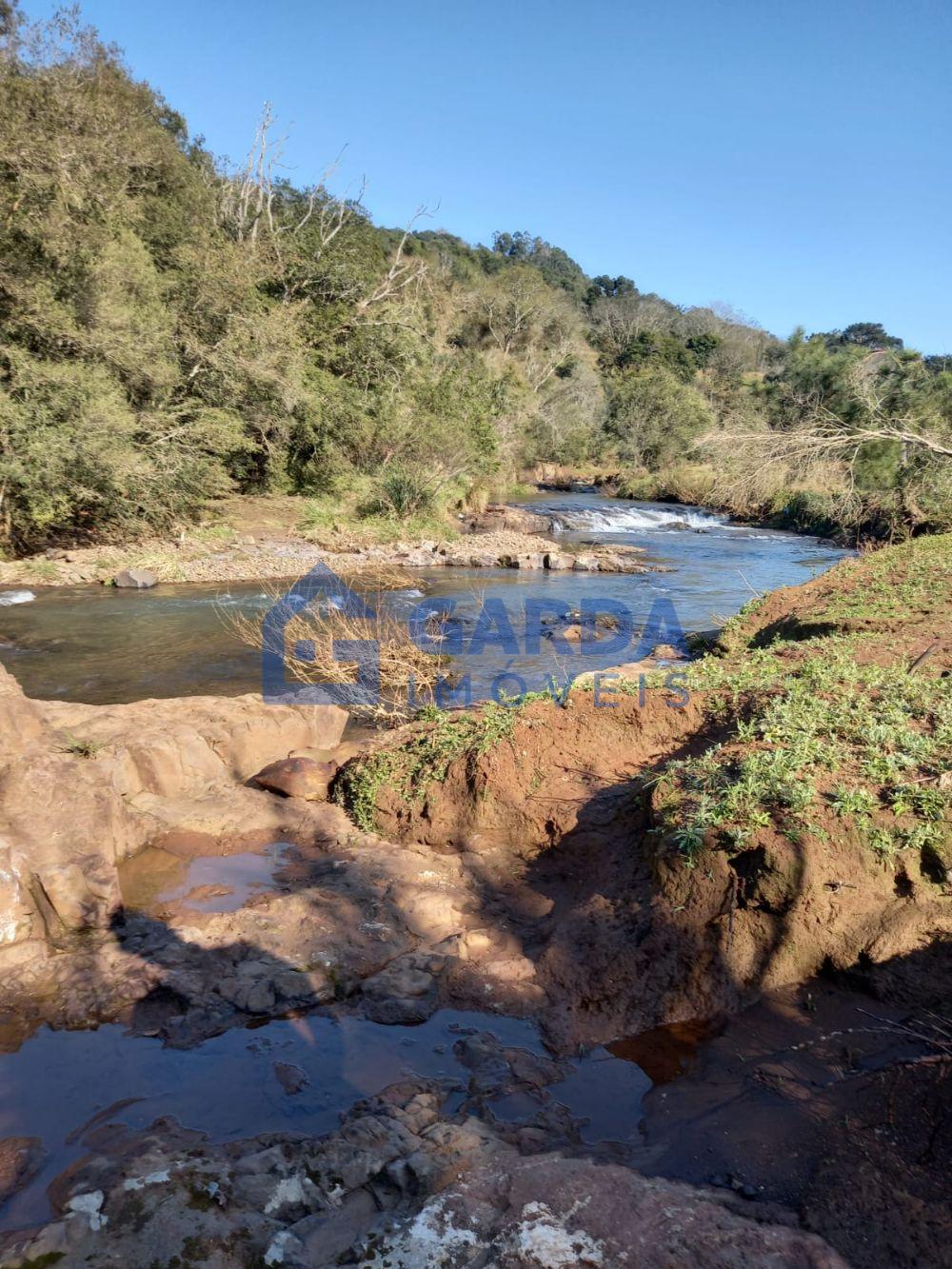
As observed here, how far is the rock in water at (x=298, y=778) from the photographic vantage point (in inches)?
267

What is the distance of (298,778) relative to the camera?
6859 millimetres

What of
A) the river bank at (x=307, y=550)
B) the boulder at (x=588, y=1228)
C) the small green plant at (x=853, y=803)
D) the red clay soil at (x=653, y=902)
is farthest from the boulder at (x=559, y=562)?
the boulder at (x=588, y=1228)

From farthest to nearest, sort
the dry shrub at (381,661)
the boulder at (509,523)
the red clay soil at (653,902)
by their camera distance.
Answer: the boulder at (509,523) < the dry shrub at (381,661) < the red clay soil at (653,902)

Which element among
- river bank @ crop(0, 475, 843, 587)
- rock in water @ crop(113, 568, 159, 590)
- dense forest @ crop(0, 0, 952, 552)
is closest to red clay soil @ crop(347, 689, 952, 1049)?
dense forest @ crop(0, 0, 952, 552)

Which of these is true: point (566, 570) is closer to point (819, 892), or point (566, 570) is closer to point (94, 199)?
point (94, 199)

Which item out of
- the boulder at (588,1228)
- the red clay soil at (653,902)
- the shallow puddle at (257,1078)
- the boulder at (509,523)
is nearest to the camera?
the boulder at (588,1228)

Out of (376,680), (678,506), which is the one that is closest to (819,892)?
(376,680)

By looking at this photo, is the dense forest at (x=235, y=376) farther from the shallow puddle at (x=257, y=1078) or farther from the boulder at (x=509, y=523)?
the shallow puddle at (x=257, y=1078)

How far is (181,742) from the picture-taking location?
690cm

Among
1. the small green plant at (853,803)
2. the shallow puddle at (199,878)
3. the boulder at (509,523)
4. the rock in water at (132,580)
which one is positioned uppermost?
the boulder at (509,523)

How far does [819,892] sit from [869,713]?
1712 mm

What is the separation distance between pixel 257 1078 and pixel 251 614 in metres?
11.6

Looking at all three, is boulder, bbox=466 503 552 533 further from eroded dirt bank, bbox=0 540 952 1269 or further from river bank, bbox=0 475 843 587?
eroded dirt bank, bbox=0 540 952 1269

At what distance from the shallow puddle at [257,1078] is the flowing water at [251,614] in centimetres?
616
